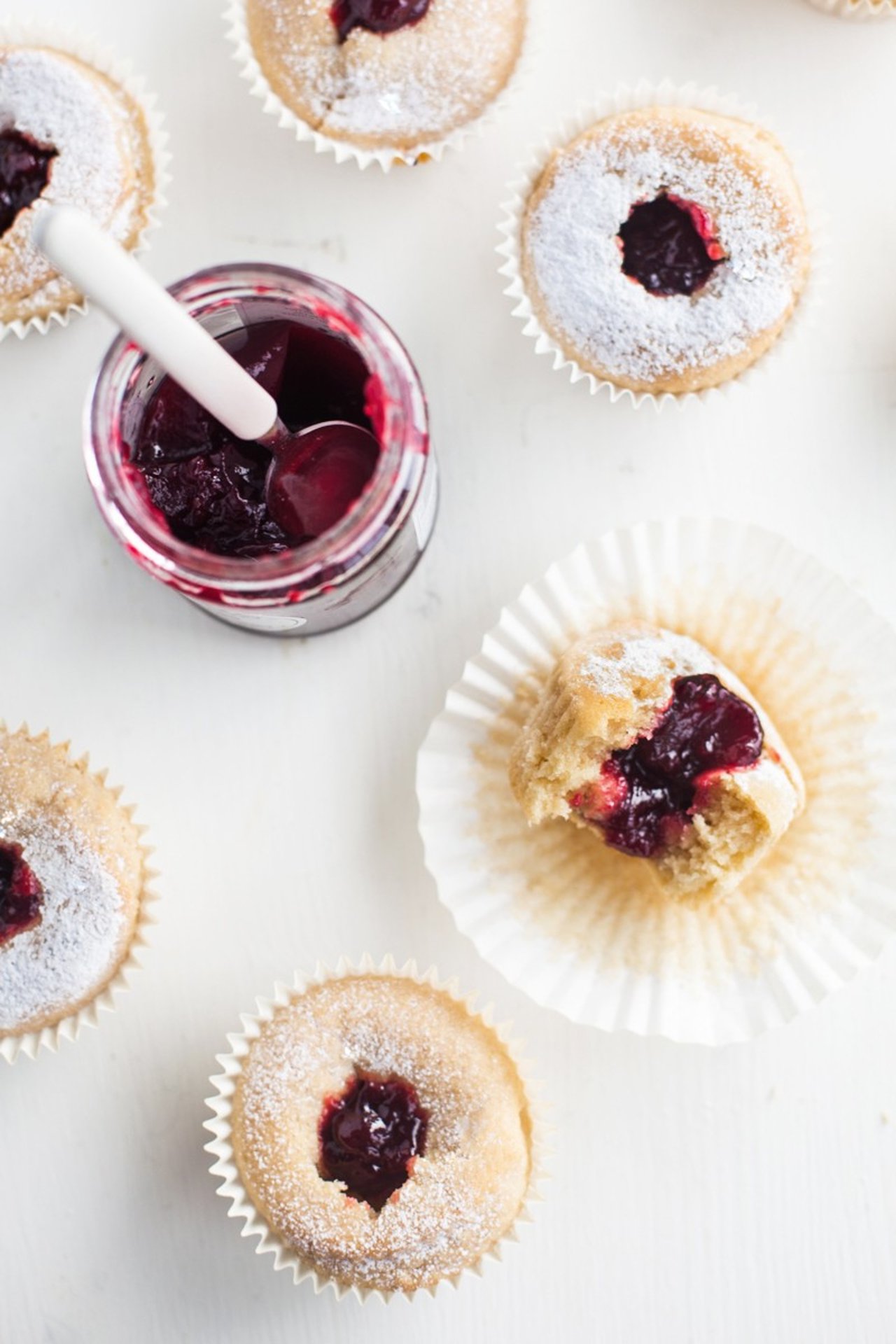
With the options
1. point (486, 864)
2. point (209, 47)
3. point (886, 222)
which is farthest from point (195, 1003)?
point (886, 222)

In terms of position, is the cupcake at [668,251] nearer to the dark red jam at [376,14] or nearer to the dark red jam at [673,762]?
the dark red jam at [376,14]

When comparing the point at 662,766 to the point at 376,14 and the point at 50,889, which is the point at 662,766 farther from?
the point at 376,14

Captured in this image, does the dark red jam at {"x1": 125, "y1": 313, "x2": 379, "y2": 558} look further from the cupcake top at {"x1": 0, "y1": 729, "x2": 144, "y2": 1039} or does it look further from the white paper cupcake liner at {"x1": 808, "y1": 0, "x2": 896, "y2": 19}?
the white paper cupcake liner at {"x1": 808, "y1": 0, "x2": 896, "y2": 19}

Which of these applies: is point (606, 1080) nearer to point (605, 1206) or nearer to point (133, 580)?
point (605, 1206)

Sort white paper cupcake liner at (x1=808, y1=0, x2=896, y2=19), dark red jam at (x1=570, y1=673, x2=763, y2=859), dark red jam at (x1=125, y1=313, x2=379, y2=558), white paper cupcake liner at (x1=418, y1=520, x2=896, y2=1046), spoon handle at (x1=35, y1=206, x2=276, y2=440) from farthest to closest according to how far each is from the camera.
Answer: white paper cupcake liner at (x1=808, y1=0, x2=896, y2=19) < white paper cupcake liner at (x1=418, y1=520, x2=896, y2=1046) < dark red jam at (x1=570, y1=673, x2=763, y2=859) < dark red jam at (x1=125, y1=313, x2=379, y2=558) < spoon handle at (x1=35, y1=206, x2=276, y2=440)

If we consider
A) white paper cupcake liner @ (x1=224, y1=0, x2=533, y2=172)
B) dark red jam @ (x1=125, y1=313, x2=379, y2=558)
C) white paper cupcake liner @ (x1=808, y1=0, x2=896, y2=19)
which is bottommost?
dark red jam @ (x1=125, y1=313, x2=379, y2=558)

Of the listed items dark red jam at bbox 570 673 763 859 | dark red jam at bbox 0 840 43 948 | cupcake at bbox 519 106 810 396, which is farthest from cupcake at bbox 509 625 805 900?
dark red jam at bbox 0 840 43 948

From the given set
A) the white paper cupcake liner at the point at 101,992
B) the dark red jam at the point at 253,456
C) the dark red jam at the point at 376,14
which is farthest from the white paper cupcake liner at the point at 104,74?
the white paper cupcake liner at the point at 101,992

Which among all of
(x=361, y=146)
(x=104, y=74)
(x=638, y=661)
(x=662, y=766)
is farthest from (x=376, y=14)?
(x=662, y=766)
